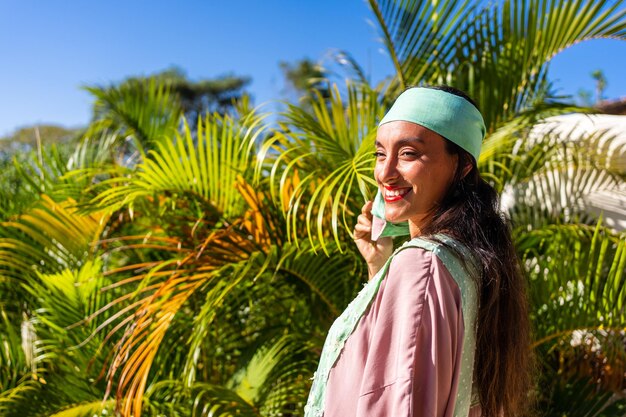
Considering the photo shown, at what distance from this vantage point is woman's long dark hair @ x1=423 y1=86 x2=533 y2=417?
131cm

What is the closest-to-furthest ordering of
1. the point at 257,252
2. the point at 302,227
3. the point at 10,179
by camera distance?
1. the point at 257,252
2. the point at 302,227
3. the point at 10,179

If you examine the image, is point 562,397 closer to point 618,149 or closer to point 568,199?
point 568,199

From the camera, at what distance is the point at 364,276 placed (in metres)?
2.87

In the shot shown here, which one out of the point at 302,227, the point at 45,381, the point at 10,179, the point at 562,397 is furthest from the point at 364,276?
the point at 10,179

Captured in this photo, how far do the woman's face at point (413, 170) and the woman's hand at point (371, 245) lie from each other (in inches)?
13.1

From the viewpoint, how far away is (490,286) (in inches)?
51.2

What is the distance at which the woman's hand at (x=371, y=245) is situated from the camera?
1.71m

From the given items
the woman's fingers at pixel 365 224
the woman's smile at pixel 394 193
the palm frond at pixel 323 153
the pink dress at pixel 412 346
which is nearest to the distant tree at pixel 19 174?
the palm frond at pixel 323 153

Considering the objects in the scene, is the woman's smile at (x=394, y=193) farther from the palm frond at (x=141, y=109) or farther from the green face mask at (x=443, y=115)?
the palm frond at (x=141, y=109)

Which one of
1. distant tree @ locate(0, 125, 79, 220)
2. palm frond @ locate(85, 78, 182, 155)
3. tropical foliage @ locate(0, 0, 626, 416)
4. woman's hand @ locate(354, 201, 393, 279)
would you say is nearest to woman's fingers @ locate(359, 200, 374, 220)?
woman's hand @ locate(354, 201, 393, 279)

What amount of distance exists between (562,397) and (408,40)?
170cm

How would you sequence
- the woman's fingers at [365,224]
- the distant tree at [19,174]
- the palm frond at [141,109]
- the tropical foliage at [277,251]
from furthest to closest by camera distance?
1. the palm frond at [141,109]
2. the distant tree at [19,174]
3. the tropical foliage at [277,251]
4. the woman's fingers at [365,224]

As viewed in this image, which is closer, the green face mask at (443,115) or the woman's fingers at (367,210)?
the green face mask at (443,115)

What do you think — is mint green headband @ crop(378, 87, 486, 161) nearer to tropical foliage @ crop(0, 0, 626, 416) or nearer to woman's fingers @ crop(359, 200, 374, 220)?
woman's fingers @ crop(359, 200, 374, 220)
